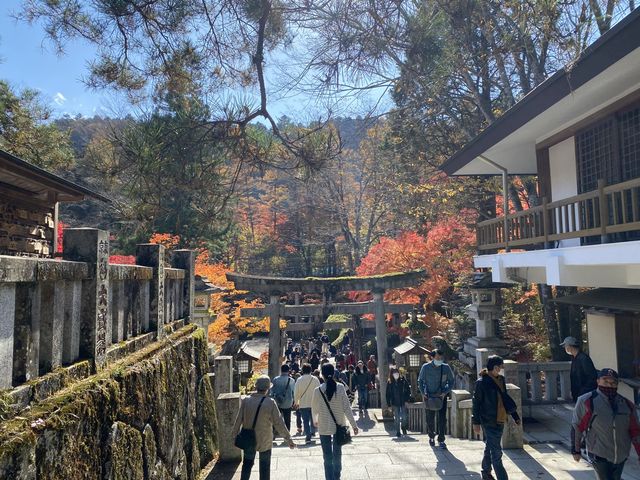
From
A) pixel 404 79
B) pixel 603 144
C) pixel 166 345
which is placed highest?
pixel 404 79

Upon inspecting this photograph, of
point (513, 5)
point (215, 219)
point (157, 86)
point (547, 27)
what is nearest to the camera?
point (547, 27)

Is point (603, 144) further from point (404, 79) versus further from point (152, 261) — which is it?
point (152, 261)

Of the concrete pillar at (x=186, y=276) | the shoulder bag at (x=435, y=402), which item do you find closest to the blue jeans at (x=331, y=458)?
the shoulder bag at (x=435, y=402)

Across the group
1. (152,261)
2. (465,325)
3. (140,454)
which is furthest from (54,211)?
(465,325)

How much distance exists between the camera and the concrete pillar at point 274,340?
13.9m

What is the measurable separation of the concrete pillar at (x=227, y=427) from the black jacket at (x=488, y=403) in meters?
3.37

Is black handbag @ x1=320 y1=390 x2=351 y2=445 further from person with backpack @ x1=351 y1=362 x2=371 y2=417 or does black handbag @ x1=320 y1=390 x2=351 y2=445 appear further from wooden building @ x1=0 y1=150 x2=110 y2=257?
person with backpack @ x1=351 y1=362 x2=371 y2=417

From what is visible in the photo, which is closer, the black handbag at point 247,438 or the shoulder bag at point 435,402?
the black handbag at point 247,438

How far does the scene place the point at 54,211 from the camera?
1120 centimetres

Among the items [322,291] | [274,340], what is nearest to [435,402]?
[274,340]

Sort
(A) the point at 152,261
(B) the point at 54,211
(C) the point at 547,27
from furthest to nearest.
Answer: (B) the point at 54,211
(C) the point at 547,27
(A) the point at 152,261

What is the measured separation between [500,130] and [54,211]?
35.8 feet

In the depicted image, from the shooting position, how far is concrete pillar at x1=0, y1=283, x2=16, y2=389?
2.28 m

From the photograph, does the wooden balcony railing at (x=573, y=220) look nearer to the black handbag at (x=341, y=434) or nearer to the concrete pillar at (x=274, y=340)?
the black handbag at (x=341, y=434)
